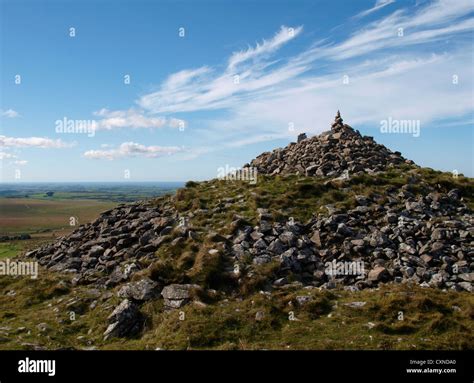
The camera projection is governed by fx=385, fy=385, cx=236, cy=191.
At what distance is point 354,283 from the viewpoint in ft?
58.0

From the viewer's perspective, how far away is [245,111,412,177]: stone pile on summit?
3041 centimetres

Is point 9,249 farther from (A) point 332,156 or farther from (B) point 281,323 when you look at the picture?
(A) point 332,156

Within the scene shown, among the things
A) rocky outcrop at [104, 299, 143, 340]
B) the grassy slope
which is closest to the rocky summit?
rocky outcrop at [104, 299, 143, 340]

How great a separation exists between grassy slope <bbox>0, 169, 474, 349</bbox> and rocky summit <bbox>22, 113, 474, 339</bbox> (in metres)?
0.23

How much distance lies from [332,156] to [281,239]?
14240 millimetres

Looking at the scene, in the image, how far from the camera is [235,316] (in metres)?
14.3

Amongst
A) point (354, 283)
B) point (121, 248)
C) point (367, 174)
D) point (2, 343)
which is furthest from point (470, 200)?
point (2, 343)

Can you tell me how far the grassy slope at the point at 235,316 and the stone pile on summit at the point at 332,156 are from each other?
13334mm

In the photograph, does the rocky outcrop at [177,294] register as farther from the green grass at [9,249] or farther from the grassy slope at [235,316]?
the green grass at [9,249]

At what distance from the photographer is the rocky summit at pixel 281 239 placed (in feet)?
56.4

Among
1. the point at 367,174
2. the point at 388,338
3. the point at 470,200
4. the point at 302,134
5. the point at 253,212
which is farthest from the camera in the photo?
the point at 302,134

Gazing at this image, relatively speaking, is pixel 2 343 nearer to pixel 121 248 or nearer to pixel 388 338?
pixel 121 248

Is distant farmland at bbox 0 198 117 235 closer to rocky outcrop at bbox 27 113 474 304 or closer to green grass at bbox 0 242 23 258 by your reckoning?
green grass at bbox 0 242 23 258

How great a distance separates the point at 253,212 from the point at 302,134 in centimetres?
1791
